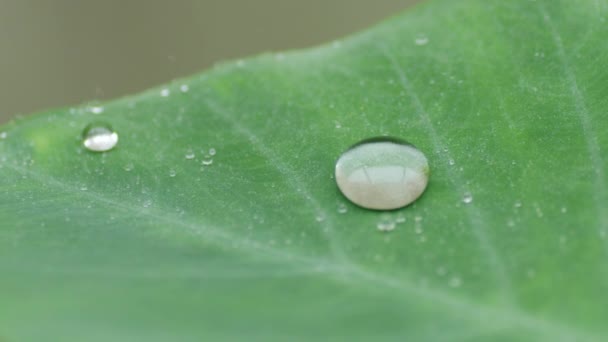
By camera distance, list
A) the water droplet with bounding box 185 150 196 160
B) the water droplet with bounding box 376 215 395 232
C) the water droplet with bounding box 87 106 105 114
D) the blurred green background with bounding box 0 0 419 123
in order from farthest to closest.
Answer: the blurred green background with bounding box 0 0 419 123
the water droplet with bounding box 87 106 105 114
the water droplet with bounding box 185 150 196 160
the water droplet with bounding box 376 215 395 232

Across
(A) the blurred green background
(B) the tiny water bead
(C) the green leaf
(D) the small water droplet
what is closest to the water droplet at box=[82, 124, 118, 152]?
(C) the green leaf

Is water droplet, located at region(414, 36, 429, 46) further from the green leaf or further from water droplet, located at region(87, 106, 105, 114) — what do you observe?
water droplet, located at region(87, 106, 105, 114)

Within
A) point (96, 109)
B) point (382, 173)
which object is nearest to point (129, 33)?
point (96, 109)

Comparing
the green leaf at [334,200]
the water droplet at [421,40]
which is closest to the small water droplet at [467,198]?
the green leaf at [334,200]

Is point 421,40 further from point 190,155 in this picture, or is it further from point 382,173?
point 190,155

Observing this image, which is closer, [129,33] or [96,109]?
[96,109]

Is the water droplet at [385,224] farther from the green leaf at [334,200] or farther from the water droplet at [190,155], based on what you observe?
the water droplet at [190,155]

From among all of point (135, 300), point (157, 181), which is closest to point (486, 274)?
point (135, 300)
